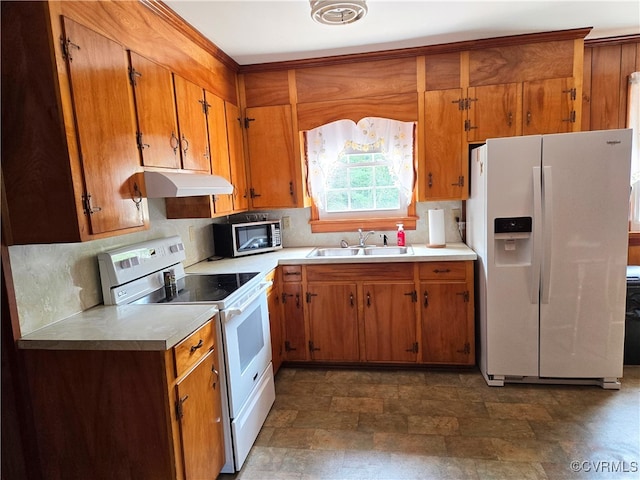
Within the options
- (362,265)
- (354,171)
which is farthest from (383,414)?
(354,171)

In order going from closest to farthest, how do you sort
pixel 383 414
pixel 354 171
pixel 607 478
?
pixel 607 478
pixel 383 414
pixel 354 171

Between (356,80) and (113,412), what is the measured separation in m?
2.67

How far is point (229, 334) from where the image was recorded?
6.46ft

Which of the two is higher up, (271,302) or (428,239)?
(428,239)

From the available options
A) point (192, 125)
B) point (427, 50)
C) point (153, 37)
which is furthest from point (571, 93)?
point (153, 37)

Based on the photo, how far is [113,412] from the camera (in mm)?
1551

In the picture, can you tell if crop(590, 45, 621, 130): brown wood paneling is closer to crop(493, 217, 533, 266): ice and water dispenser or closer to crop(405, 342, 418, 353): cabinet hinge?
crop(493, 217, 533, 266): ice and water dispenser

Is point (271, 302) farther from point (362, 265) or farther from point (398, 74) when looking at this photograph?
point (398, 74)

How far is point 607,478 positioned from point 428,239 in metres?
1.93

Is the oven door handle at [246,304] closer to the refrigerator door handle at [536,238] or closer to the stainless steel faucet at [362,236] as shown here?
the stainless steel faucet at [362,236]

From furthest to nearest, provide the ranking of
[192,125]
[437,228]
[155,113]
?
[437,228] → [192,125] → [155,113]

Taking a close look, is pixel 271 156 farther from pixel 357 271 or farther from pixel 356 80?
pixel 357 271

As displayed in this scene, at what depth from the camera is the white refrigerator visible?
7.98 feet

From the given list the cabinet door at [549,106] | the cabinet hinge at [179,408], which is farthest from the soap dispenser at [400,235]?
the cabinet hinge at [179,408]
